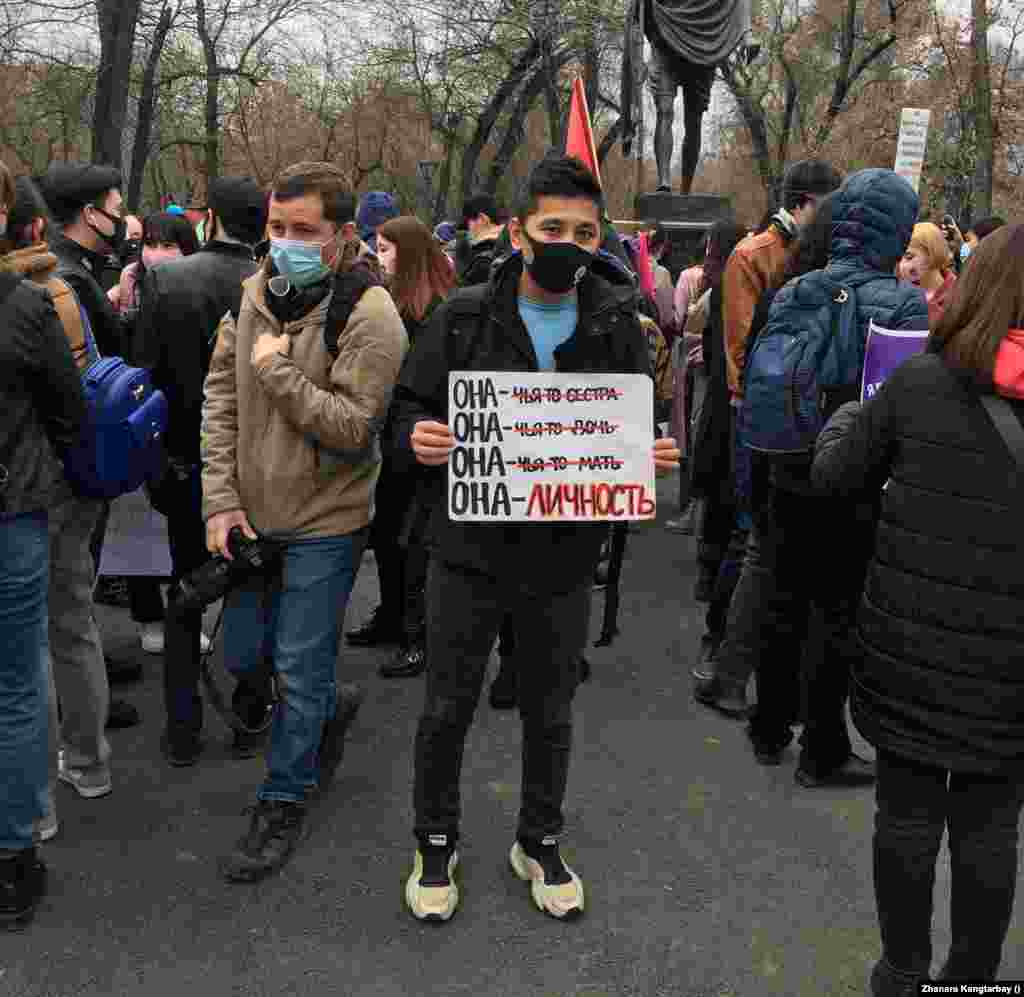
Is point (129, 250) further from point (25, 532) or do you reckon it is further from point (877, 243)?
point (877, 243)

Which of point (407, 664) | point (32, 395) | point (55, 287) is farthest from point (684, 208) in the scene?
point (32, 395)

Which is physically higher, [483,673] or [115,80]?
[115,80]

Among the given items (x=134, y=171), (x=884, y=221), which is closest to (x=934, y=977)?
(x=884, y=221)

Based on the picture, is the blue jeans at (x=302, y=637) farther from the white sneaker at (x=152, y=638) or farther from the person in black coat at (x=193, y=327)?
the white sneaker at (x=152, y=638)

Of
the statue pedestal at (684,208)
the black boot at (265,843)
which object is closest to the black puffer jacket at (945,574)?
the black boot at (265,843)

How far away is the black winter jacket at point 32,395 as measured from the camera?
2.78 meters

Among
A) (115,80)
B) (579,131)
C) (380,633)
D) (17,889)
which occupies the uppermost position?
(115,80)

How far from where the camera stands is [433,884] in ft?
10.2

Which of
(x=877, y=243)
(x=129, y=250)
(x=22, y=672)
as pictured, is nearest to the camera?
(x=22, y=672)

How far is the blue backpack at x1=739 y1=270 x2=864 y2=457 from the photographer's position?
3.61 m

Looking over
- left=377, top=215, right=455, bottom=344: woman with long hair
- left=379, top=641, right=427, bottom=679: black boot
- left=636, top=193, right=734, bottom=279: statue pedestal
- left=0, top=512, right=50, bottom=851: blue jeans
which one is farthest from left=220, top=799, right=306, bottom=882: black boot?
left=636, top=193, right=734, bottom=279: statue pedestal

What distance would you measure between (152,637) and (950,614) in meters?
3.80

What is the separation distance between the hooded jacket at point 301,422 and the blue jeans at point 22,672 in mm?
509

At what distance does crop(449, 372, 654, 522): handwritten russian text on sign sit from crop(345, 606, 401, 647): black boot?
2670mm
